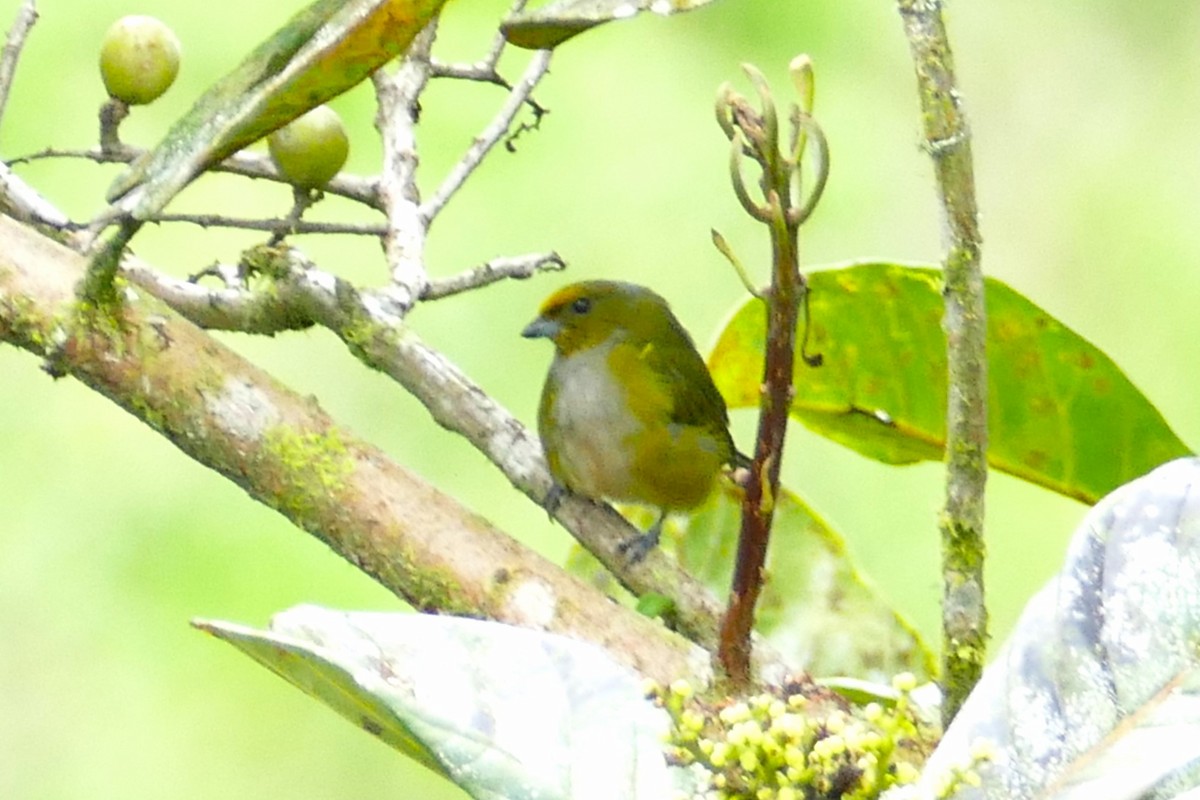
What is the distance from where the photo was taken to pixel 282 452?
965 millimetres

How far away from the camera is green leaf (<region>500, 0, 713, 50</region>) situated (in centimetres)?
67

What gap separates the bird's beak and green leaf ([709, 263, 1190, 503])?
2.06ft

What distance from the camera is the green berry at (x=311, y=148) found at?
1.09 meters

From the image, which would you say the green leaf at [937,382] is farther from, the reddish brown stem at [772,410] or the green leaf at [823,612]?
the reddish brown stem at [772,410]

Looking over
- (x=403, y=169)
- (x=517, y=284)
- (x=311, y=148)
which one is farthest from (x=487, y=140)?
(x=517, y=284)

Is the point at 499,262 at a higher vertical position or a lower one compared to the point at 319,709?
higher

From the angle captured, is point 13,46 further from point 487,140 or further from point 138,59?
point 487,140

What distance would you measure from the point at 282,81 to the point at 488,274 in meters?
0.47

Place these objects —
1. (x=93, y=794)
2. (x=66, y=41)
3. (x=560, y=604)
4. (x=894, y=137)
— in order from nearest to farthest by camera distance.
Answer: (x=560, y=604) → (x=93, y=794) → (x=66, y=41) → (x=894, y=137)

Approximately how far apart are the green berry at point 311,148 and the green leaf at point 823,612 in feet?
1.42

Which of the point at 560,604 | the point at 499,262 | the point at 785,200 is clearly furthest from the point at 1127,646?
the point at 499,262

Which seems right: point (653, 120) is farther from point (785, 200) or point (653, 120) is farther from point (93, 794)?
point (785, 200)

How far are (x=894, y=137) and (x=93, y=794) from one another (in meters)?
1.88

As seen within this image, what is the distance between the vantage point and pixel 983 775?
1.95 ft
